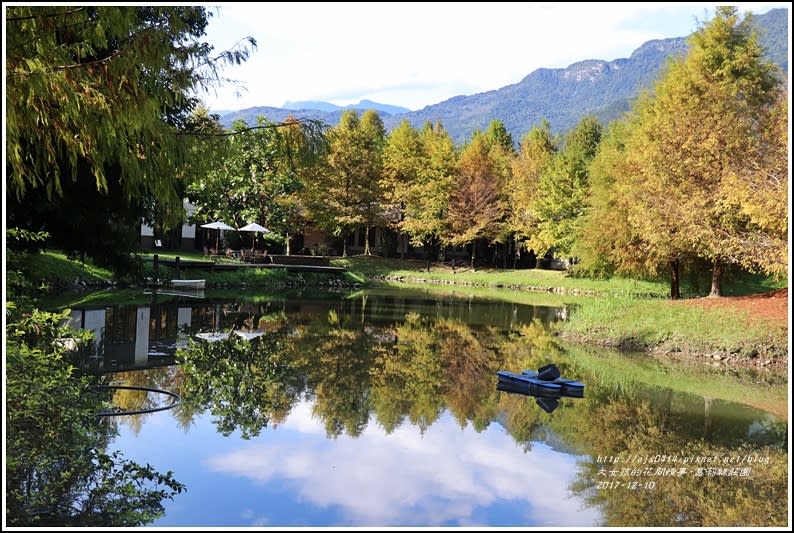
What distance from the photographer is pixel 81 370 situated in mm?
11672

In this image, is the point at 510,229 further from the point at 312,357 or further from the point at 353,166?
the point at 312,357

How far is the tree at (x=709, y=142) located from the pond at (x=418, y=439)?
20.3ft

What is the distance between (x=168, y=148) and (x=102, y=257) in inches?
180

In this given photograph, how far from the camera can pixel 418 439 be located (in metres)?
9.27

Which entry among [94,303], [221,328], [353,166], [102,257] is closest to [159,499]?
[102,257]

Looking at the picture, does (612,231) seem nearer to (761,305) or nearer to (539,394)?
(761,305)

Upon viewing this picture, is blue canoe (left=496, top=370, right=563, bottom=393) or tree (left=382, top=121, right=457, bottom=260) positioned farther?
tree (left=382, top=121, right=457, bottom=260)

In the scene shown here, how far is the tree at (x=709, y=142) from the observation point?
19.8 m

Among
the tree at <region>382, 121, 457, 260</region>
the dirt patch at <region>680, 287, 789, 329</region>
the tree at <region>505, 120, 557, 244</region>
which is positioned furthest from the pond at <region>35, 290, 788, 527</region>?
the tree at <region>382, 121, 457, 260</region>

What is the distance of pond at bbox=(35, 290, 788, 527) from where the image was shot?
6.73m

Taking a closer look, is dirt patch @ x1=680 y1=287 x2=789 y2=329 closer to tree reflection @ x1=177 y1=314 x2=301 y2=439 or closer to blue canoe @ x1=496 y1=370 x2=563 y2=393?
blue canoe @ x1=496 y1=370 x2=563 y2=393

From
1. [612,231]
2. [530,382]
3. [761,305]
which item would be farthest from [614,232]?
[530,382]

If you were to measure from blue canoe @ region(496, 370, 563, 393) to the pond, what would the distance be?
23cm

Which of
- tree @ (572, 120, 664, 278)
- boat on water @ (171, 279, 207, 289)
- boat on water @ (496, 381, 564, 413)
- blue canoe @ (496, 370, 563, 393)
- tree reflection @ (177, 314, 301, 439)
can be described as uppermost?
tree @ (572, 120, 664, 278)
